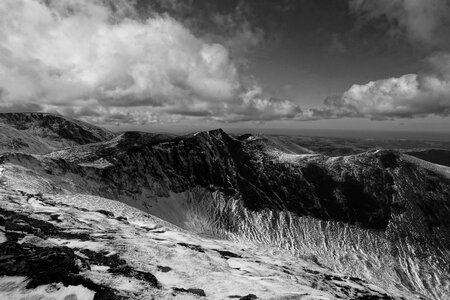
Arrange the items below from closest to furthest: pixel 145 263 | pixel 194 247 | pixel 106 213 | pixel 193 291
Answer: pixel 193 291 < pixel 145 263 < pixel 194 247 < pixel 106 213

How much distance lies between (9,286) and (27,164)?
486ft

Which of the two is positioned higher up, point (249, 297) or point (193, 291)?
point (193, 291)

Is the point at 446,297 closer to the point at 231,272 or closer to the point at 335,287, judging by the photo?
the point at 335,287

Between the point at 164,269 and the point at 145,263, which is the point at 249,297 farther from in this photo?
the point at 145,263

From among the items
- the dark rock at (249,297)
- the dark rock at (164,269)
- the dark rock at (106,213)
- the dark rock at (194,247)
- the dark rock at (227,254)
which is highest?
the dark rock at (249,297)

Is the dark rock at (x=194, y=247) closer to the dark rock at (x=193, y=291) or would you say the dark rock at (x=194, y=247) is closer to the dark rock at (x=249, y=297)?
the dark rock at (x=193, y=291)

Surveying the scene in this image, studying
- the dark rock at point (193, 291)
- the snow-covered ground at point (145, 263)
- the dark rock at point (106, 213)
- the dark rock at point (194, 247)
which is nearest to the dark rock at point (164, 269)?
the snow-covered ground at point (145, 263)

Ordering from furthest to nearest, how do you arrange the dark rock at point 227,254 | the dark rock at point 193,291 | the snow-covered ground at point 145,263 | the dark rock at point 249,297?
the dark rock at point 227,254 < the dark rock at point 249,297 < the dark rock at point 193,291 < the snow-covered ground at point 145,263

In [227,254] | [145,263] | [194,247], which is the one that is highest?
[145,263]

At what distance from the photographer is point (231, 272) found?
217 ft

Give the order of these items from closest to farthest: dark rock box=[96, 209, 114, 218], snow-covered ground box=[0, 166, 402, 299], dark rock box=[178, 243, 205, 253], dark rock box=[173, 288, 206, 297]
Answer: snow-covered ground box=[0, 166, 402, 299], dark rock box=[173, 288, 206, 297], dark rock box=[178, 243, 205, 253], dark rock box=[96, 209, 114, 218]

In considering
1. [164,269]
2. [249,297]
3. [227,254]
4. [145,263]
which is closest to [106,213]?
[227,254]

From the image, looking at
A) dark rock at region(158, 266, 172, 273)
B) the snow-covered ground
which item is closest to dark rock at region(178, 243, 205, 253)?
the snow-covered ground

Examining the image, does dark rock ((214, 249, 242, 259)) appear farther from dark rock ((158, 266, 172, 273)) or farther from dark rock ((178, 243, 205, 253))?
dark rock ((158, 266, 172, 273))
